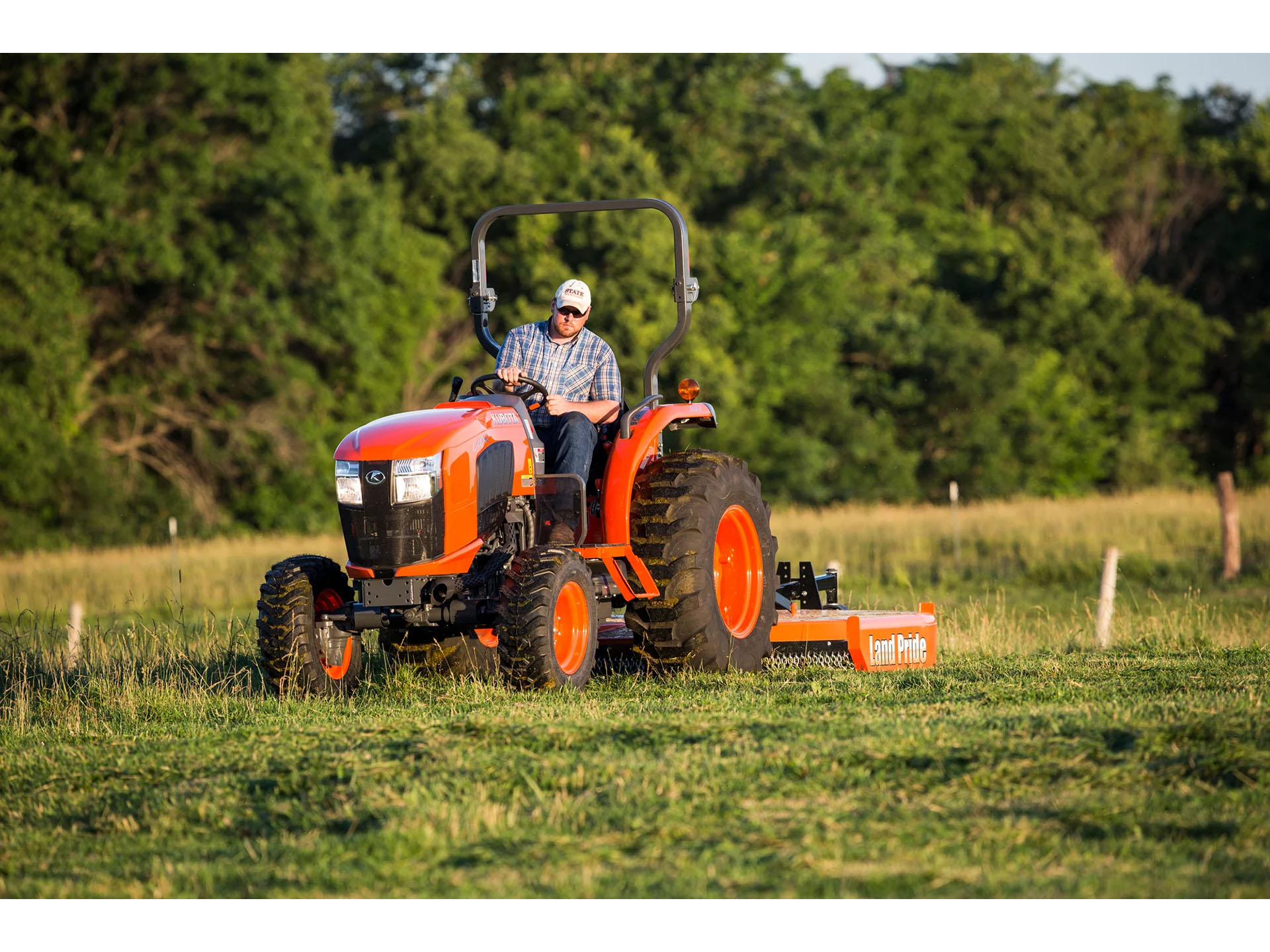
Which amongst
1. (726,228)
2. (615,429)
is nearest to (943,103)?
(726,228)

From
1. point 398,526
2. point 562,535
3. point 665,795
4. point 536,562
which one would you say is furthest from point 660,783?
point 562,535

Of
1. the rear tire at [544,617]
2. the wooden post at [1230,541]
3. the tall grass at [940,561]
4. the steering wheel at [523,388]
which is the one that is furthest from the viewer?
the wooden post at [1230,541]

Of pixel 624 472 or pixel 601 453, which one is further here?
pixel 601 453

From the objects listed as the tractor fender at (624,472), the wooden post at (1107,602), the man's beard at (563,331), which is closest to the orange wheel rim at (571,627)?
the tractor fender at (624,472)

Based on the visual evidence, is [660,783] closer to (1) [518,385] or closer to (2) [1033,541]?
(1) [518,385]

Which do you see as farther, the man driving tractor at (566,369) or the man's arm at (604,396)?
the man's arm at (604,396)

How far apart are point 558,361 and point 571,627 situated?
169cm

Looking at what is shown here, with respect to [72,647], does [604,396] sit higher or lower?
higher

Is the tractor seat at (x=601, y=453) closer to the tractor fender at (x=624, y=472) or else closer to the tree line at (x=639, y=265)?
the tractor fender at (x=624, y=472)

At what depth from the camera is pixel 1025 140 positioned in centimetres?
4991

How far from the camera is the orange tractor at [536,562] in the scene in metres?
8.68

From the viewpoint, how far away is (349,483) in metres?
8.85

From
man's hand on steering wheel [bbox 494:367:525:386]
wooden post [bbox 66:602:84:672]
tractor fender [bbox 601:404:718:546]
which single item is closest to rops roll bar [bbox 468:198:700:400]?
tractor fender [bbox 601:404:718:546]

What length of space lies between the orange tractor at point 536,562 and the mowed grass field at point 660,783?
11.0 inches
